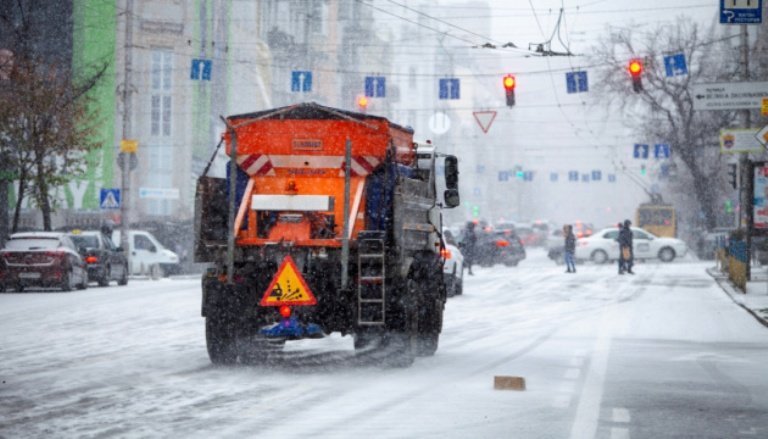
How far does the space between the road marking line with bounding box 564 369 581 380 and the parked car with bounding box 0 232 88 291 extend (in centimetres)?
2049

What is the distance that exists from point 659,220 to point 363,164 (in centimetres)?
6251

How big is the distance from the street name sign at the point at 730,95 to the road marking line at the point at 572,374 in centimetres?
1434

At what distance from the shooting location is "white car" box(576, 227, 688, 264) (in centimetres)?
5697

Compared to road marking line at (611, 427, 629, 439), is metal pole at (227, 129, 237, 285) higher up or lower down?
higher up

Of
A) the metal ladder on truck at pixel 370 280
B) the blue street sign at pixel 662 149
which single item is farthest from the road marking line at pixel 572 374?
the blue street sign at pixel 662 149

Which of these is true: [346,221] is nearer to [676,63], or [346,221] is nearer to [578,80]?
[578,80]

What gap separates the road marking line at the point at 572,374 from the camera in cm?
1334

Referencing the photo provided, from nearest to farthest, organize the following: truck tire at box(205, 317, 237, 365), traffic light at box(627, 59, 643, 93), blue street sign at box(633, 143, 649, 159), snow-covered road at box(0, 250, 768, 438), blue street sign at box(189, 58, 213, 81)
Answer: snow-covered road at box(0, 250, 768, 438), truck tire at box(205, 317, 237, 365), traffic light at box(627, 59, 643, 93), blue street sign at box(189, 58, 213, 81), blue street sign at box(633, 143, 649, 159)

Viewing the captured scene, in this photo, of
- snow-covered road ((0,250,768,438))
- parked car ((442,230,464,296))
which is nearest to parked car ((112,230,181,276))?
parked car ((442,230,464,296))

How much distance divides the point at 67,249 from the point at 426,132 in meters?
95.7

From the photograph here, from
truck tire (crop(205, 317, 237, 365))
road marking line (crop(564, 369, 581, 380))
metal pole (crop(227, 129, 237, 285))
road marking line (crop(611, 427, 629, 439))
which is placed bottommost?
road marking line (crop(564, 369, 581, 380))

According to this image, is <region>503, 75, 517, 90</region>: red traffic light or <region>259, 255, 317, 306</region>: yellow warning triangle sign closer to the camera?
<region>259, 255, 317, 306</region>: yellow warning triangle sign

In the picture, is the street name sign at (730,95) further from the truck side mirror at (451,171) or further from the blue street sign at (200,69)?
the blue street sign at (200,69)

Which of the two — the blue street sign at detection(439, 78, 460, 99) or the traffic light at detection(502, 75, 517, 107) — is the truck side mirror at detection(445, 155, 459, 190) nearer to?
the traffic light at detection(502, 75, 517, 107)
